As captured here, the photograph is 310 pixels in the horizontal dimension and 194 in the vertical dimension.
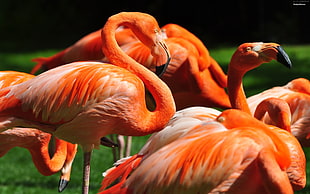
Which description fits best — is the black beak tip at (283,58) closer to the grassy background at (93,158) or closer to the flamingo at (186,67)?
the flamingo at (186,67)

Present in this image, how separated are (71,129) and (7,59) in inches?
349

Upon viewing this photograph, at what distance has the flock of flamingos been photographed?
251 cm

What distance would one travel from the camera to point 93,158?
6.36m

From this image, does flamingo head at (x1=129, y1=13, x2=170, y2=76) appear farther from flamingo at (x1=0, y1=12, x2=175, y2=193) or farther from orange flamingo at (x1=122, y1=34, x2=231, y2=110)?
orange flamingo at (x1=122, y1=34, x2=231, y2=110)

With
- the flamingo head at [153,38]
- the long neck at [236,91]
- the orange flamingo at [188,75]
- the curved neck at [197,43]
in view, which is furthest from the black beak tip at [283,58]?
the curved neck at [197,43]

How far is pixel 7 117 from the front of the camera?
3227mm

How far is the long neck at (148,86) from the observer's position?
128 inches

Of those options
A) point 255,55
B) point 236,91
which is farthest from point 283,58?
point 236,91

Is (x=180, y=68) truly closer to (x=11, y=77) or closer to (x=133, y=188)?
(x=11, y=77)

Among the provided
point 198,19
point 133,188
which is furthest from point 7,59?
point 133,188

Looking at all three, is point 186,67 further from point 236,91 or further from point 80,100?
point 80,100

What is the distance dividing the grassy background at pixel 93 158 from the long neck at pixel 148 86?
1.69m

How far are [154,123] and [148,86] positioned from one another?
0.80ft

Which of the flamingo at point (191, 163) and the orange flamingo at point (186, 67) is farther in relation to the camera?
the orange flamingo at point (186, 67)
